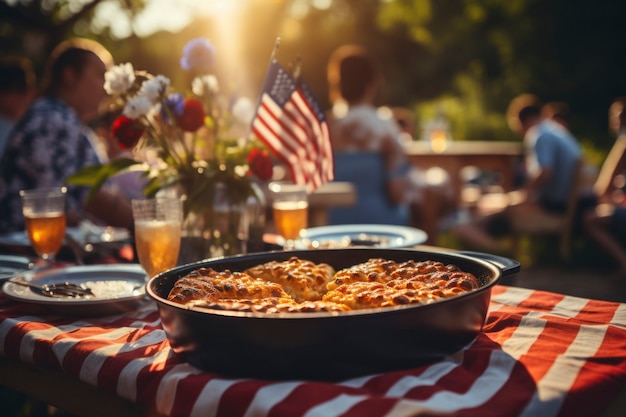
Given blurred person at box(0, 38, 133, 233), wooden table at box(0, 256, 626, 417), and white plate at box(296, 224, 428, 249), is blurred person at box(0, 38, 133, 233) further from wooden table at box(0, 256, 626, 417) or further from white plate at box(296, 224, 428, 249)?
wooden table at box(0, 256, 626, 417)

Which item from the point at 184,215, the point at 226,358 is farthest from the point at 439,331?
the point at 184,215

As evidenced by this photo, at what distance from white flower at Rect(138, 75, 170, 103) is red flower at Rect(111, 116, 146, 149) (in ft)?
0.38

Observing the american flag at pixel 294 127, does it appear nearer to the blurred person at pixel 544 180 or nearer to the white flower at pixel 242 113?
the white flower at pixel 242 113

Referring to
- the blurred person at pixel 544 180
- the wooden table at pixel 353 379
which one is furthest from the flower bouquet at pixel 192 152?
the blurred person at pixel 544 180

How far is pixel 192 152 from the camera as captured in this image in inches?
78.6

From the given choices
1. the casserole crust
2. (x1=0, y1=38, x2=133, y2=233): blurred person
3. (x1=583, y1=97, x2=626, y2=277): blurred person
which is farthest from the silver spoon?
(x1=583, y1=97, x2=626, y2=277): blurred person

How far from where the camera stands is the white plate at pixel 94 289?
4.70 ft

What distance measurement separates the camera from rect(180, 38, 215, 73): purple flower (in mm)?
2049

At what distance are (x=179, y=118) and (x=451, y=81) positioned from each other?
26.7 m

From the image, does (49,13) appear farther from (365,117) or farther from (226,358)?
(226,358)

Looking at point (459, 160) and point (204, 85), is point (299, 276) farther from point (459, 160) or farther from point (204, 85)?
point (459, 160)

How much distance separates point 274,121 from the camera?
2229 millimetres

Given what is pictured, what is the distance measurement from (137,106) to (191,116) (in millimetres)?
166

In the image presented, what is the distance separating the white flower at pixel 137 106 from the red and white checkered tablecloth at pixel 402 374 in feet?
2.19
